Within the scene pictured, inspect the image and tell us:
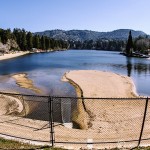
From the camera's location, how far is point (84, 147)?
1312 centimetres

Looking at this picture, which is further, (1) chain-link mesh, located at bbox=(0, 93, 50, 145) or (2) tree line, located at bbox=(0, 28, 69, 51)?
(2) tree line, located at bbox=(0, 28, 69, 51)

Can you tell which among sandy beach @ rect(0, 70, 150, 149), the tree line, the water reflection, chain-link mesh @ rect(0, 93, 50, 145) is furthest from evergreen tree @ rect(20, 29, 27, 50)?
sandy beach @ rect(0, 70, 150, 149)

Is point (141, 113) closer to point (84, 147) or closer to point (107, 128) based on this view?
point (107, 128)

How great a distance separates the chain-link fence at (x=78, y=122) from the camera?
1373 centimetres

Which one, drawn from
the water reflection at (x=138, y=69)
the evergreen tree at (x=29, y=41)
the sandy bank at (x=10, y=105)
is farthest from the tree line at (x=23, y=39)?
the sandy bank at (x=10, y=105)

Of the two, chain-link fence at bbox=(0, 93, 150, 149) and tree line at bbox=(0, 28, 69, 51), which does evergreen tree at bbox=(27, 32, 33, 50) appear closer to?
tree line at bbox=(0, 28, 69, 51)

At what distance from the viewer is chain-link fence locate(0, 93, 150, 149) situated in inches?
541

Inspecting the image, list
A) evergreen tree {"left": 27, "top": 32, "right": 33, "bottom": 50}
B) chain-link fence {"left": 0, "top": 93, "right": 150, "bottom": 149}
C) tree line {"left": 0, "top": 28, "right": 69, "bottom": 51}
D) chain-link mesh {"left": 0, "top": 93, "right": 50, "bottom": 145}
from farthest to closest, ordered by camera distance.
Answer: evergreen tree {"left": 27, "top": 32, "right": 33, "bottom": 50} < tree line {"left": 0, "top": 28, "right": 69, "bottom": 51} < chain-link mesh {"left": 0, "top": 93, "right": 50, "bottom": 145} < chain-link fence {"left": 0, "top": 93, "right": 150, "bottom": 149}

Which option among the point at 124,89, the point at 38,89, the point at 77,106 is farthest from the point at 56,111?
the point at 124,89

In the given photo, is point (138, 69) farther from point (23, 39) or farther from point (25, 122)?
point (23, 39)

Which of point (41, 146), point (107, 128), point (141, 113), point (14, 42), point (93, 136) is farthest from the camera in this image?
point (14, 42)

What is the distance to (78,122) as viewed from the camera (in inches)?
Result: 846

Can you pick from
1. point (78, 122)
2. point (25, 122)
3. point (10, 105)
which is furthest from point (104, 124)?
point (10, 105)

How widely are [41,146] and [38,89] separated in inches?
1050
